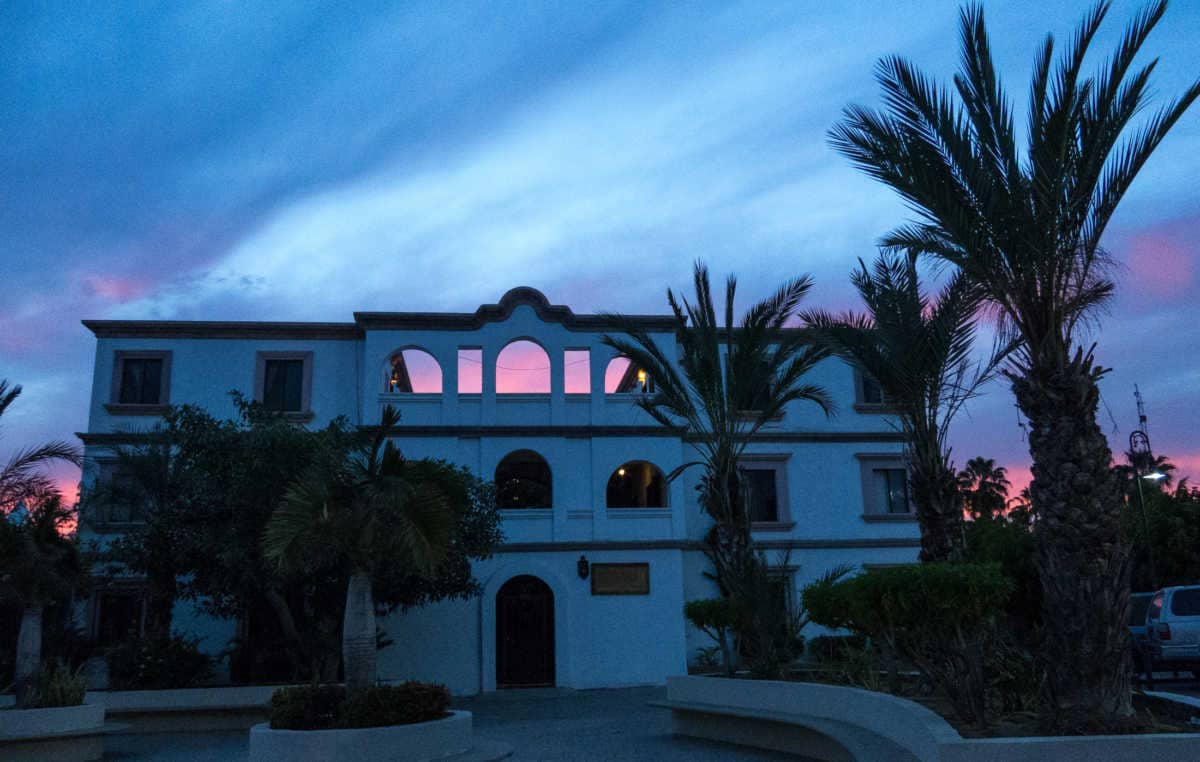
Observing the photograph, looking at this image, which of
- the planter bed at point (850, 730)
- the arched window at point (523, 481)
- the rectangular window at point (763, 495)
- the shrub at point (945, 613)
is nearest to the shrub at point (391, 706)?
the planter bed at point (850, 730)

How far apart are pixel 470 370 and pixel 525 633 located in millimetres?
7371

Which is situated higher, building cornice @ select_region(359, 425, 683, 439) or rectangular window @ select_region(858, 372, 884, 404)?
rectangular window @ select_region(858, 372, 884, 404)

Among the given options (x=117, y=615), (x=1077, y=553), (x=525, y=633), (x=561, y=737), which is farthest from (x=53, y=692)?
(x=1077, y=553)

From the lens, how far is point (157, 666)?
19.8m

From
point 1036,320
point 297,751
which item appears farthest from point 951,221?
point 297,751

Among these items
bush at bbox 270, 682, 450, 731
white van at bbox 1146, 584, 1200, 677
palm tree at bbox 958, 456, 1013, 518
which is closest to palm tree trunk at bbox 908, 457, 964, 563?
bush at bbox 270, 682, 450, 731

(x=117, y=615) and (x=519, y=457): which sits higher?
(x=519, y=457)

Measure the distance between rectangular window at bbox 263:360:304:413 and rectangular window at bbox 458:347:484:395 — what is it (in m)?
4.54

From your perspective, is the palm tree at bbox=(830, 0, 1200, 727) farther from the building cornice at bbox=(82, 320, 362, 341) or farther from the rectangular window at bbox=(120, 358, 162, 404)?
the rectangular window at bbox=(120, 358, 162, 404)

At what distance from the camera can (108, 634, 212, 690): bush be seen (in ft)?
65.0

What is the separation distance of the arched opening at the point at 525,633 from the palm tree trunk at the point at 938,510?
12894 mm

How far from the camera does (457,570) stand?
2097cm

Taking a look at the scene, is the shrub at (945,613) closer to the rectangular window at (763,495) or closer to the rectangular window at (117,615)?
the rectangular window at (763,495)

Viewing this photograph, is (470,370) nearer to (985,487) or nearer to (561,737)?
(561,737)
